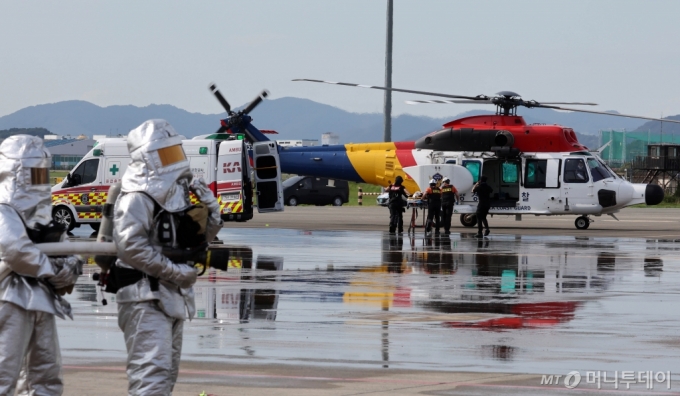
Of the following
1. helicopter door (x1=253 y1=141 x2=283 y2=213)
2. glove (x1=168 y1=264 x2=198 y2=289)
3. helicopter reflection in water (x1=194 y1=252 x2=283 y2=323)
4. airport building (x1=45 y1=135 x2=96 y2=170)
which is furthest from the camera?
airport building (x1=45 y1=135 x2=96 y2=170)

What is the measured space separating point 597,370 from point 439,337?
195cm

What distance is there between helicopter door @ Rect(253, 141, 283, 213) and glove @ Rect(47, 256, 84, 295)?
2138cm

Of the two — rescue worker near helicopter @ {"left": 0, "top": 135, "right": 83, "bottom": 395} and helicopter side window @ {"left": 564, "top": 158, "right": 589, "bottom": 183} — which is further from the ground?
helicopter side window @ {"left": 564, "top": 158, "right": 589, "bottom": 183}

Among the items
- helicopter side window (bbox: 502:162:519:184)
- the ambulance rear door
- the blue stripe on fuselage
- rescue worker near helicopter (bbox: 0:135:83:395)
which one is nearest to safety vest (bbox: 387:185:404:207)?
the ambulance rear door

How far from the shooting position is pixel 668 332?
10586mm

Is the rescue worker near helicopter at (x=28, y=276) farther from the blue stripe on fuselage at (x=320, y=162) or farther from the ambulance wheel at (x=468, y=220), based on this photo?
the blue stripe on fuselage at (x=320, y=162)

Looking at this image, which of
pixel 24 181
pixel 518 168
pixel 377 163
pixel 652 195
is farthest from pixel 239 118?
pixel 24 181

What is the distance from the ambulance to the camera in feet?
85.3

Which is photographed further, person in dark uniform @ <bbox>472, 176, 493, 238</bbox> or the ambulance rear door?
person in dark uniform @ <bbox>472, 176, 493, 238</bbox>

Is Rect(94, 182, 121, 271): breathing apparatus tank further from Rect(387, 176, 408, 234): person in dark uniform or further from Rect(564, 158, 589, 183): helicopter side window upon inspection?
Rect(564, 158, 589, 183): helicopter side window

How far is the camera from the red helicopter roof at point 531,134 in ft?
97.8

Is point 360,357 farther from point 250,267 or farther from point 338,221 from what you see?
point 338,221

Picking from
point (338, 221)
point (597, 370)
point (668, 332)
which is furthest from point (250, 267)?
point (338, 221)

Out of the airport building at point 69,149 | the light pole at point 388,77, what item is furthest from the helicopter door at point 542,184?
the airport building at point 69,149
